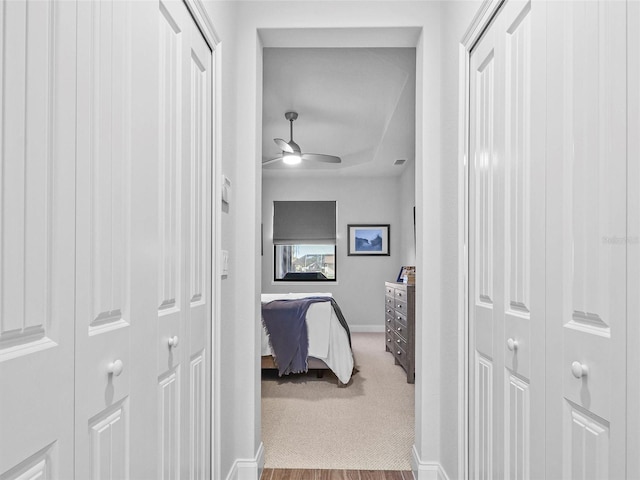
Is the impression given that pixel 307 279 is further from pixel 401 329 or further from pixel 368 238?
pixel 401 329

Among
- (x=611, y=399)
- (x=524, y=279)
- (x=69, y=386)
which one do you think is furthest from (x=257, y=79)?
(x=611, y=399)

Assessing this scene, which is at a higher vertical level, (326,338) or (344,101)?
(344,101)

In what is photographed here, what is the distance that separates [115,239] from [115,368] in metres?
0.30

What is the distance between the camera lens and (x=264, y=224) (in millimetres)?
7027

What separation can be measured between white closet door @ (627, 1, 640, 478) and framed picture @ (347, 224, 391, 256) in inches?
246

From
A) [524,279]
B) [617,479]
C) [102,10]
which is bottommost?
[617,479]

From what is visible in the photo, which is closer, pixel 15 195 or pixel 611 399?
pixel 15 195

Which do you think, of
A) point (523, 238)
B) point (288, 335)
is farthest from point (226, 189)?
point (288, 335)

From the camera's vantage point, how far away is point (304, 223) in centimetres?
713

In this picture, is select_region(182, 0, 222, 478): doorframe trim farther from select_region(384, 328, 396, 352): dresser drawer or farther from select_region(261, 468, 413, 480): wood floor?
select_region(384, 328, 396, 352): dresser drawer

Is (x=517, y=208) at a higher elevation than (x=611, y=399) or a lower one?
higher

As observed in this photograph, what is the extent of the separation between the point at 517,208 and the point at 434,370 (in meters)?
1.11

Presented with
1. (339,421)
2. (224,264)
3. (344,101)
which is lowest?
(339,421)

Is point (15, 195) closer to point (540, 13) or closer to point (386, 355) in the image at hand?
point (540, 13)
